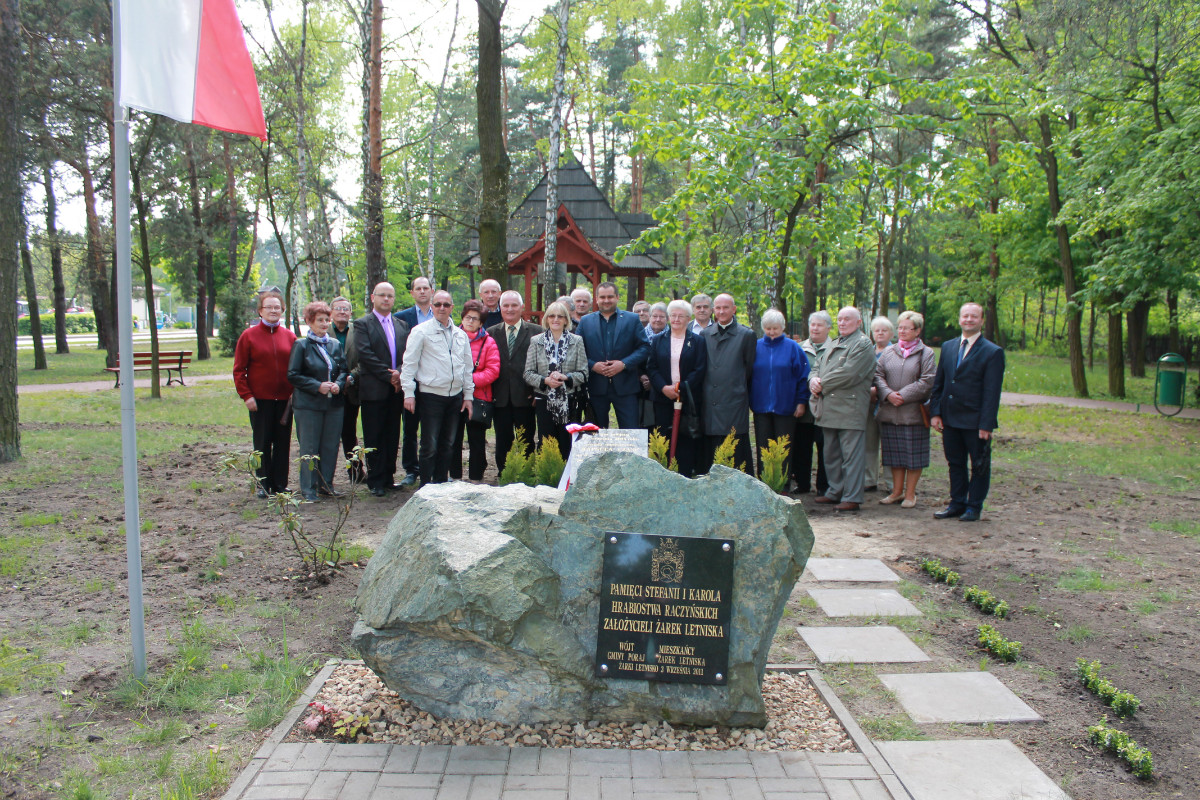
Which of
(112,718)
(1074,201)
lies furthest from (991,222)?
(112,718)

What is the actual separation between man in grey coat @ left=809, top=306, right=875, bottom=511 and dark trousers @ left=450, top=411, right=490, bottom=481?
10.8 ft

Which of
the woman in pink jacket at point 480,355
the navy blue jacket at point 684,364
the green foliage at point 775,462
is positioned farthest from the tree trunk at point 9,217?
the green foliage at point 775,462

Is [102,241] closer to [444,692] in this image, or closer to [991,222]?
[444,692]

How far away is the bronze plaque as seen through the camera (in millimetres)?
3367

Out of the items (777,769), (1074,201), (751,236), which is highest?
(1074,201)

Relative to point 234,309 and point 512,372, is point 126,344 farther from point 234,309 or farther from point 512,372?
point 234,309

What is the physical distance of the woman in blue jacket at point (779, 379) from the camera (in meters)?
7.57

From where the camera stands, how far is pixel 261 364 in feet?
23.0

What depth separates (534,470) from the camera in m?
6.84

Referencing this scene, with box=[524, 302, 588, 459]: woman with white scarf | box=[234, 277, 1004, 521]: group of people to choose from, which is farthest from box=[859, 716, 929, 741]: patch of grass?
box=[524, 302, 588, 459]: woman with white scarf

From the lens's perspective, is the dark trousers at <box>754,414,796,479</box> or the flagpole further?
the dark trousers at <box>754,414,796,479</box>

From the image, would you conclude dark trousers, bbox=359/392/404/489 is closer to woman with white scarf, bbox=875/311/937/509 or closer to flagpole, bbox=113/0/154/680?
flagpole, bbox=113/0/154/680

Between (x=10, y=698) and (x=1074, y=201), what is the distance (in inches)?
648

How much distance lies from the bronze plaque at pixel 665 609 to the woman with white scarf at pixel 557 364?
388 cm
